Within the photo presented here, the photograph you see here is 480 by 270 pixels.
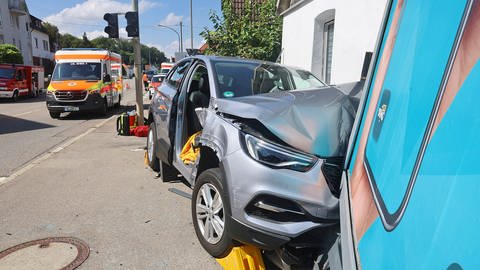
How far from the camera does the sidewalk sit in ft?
11.3

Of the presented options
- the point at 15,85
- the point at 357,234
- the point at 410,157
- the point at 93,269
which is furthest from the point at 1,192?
the point at 15,85

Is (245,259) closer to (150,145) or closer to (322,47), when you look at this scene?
(150,145)

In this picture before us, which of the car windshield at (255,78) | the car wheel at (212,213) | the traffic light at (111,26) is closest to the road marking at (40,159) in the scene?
the traffic light at (111,26)

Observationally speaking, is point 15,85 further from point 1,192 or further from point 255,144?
point 255,144

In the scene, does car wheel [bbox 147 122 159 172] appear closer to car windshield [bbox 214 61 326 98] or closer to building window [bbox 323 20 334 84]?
car windshield [bbox 214 61 326 98]

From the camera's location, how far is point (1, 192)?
518 centimetres

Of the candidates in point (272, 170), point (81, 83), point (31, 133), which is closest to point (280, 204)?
point (272, 170)

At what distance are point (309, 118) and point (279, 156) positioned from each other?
37cm

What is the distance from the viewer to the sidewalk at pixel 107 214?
3.44 meters

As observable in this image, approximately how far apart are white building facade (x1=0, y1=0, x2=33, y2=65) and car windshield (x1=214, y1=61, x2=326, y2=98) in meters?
50.4

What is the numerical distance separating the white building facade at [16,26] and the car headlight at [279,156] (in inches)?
2049

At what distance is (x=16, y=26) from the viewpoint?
50.3 m

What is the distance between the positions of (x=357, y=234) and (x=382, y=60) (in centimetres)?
99

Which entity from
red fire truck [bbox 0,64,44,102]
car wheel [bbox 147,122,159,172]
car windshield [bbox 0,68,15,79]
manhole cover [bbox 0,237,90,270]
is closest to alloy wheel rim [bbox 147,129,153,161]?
car wheel [bbox 147,122,159,172]
